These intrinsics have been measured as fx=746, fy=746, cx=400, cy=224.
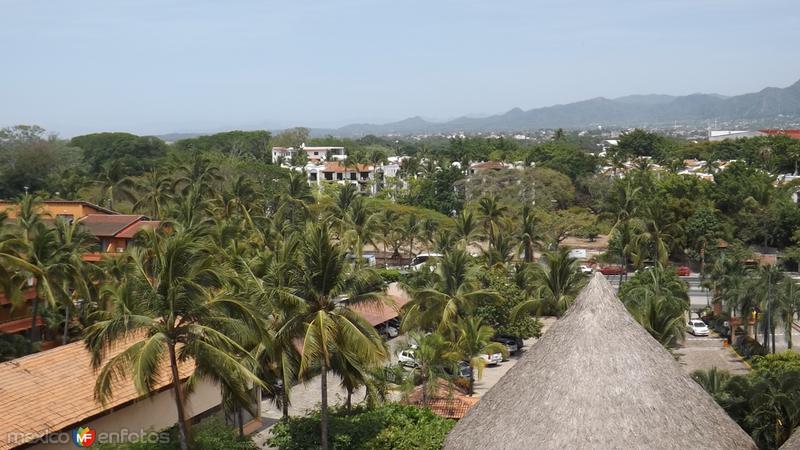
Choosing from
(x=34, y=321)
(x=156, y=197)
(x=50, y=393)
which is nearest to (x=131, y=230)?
(x=156, y=197)

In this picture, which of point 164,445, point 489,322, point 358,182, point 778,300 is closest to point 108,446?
point 164,445

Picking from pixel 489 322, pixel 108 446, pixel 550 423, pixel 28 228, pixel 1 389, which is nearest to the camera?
pixel 550 423

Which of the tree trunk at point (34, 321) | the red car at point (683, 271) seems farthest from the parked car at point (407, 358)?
the red car at point (683, 271)

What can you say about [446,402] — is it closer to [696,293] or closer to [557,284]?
[557,284]

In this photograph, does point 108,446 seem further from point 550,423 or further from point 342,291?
point 550,423

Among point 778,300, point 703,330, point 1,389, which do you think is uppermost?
point 1,389

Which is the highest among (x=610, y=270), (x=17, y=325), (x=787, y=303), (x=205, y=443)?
(x=205, y=443)
